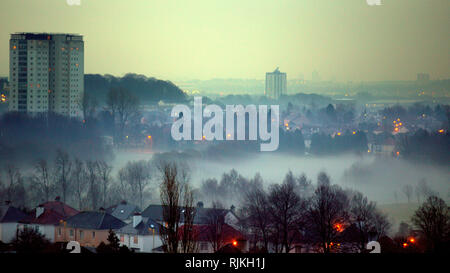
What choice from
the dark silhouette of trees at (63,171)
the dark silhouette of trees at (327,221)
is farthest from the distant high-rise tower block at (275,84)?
the dark silhouette of trees at (327,221)

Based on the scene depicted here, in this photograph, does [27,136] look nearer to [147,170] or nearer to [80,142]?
[80,142]

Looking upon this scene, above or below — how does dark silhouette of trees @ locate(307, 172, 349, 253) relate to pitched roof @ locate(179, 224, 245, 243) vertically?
above

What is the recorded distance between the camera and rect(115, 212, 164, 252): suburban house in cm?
1551

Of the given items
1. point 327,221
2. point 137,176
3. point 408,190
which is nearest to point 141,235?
point 327,221

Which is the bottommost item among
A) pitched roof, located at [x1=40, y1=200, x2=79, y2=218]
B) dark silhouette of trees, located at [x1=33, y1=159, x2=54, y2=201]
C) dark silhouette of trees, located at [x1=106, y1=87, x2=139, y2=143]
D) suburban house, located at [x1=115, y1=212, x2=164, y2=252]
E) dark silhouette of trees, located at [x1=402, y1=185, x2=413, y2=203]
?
A: suburban house, located at [x1=115, y1=212, x2=164, y2=252]

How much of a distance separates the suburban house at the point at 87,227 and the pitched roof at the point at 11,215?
1.55 m

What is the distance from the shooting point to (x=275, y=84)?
88.1 ft

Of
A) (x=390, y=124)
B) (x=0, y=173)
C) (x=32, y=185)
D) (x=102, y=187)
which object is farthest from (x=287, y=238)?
(x=390, y=124)

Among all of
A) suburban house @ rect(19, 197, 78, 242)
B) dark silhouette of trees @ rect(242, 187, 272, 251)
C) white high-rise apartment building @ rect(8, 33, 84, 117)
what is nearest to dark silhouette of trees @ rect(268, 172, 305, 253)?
dark silhouette of trees @ rect(242, 187, 272, 251)

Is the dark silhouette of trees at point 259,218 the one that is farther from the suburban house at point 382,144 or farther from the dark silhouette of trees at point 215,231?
the suburban house at point 382,144

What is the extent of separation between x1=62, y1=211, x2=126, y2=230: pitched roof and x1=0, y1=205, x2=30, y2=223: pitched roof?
5.31ft

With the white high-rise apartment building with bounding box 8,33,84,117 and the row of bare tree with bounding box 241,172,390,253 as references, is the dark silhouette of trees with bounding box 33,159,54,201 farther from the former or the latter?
the row of bare tree with bounding box 241,172,390,253

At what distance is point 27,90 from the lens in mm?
24641

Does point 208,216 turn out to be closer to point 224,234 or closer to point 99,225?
point 224,234
